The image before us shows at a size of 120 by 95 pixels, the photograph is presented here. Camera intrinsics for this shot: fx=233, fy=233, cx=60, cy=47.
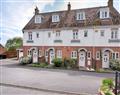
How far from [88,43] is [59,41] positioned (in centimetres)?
492

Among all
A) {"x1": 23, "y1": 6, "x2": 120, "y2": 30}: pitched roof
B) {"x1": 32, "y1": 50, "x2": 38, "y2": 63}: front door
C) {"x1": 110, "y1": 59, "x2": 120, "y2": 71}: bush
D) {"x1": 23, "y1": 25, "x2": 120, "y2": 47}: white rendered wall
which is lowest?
{"x1": 110, "y1": 59, "x2": 120, "y2": 71}: bush

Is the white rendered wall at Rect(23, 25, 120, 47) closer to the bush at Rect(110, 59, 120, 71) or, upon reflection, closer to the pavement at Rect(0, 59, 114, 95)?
the bush at Rect(110, 59, 120, 71)

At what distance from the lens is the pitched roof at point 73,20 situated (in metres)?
33.0

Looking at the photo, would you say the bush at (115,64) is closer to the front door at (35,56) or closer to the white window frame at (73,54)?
the white window frame at (73,54)

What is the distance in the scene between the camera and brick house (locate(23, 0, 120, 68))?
32438mm

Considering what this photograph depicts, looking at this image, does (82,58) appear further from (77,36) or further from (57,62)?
(57,62)

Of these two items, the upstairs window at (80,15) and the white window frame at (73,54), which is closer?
the white window frame at (73,54)

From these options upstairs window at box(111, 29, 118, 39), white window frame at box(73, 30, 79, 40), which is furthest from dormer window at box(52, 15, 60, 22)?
upstairs window at box(111, 29, 118, 39)

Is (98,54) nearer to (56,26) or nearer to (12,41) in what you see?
(56,26)

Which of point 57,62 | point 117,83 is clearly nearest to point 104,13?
point 57,62

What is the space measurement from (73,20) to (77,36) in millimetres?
2974

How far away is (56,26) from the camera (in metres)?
36.7

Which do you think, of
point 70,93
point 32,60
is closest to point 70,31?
point 32,60

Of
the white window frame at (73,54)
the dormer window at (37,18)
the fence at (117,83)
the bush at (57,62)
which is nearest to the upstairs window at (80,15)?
the white window frame at (73,54)
